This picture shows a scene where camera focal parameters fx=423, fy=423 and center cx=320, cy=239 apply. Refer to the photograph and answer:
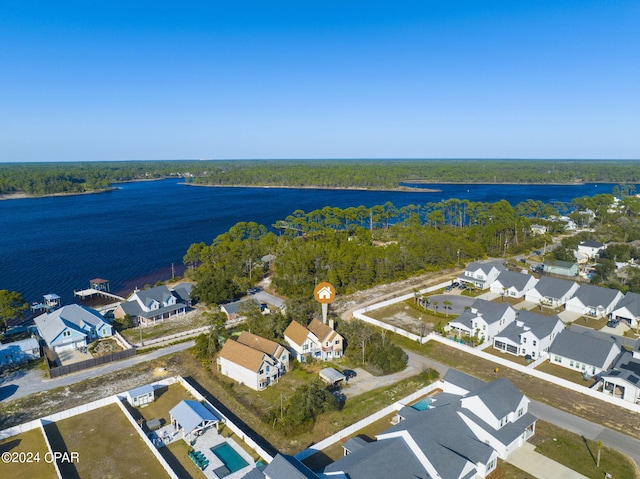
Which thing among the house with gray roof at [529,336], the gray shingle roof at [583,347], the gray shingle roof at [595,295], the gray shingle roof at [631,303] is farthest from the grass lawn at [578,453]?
the gray shingle roof at [595,295]

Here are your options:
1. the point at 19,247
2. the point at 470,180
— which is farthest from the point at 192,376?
the point at 470,180

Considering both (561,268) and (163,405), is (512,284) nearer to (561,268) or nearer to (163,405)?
(561,268)

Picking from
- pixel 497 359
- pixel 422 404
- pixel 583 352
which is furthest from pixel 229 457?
pixel 583 352

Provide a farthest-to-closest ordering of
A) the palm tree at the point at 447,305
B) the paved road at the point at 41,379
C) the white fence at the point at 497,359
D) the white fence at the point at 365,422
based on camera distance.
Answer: the palm tree at the point at 447,305, the paved road at the point at 41,379, the white fence at the point at 497,359, the white fence at the point at 365,422

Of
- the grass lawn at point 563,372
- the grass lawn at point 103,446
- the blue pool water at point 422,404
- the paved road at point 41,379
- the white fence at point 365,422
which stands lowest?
the grass lawn at point 563,372

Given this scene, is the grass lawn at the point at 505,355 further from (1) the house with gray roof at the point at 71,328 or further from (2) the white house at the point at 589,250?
(2) the white house at the point at 589,250

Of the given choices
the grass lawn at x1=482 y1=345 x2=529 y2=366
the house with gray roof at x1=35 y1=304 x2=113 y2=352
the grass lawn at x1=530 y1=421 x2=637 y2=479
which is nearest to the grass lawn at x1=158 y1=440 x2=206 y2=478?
the grass lawn at x1=530 y1=421 x2=637 y2=479

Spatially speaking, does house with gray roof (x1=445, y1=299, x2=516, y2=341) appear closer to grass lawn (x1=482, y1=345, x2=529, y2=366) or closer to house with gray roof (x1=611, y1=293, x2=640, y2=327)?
grass lawn (x1=482, y1=345, x2=529, y2=366)
